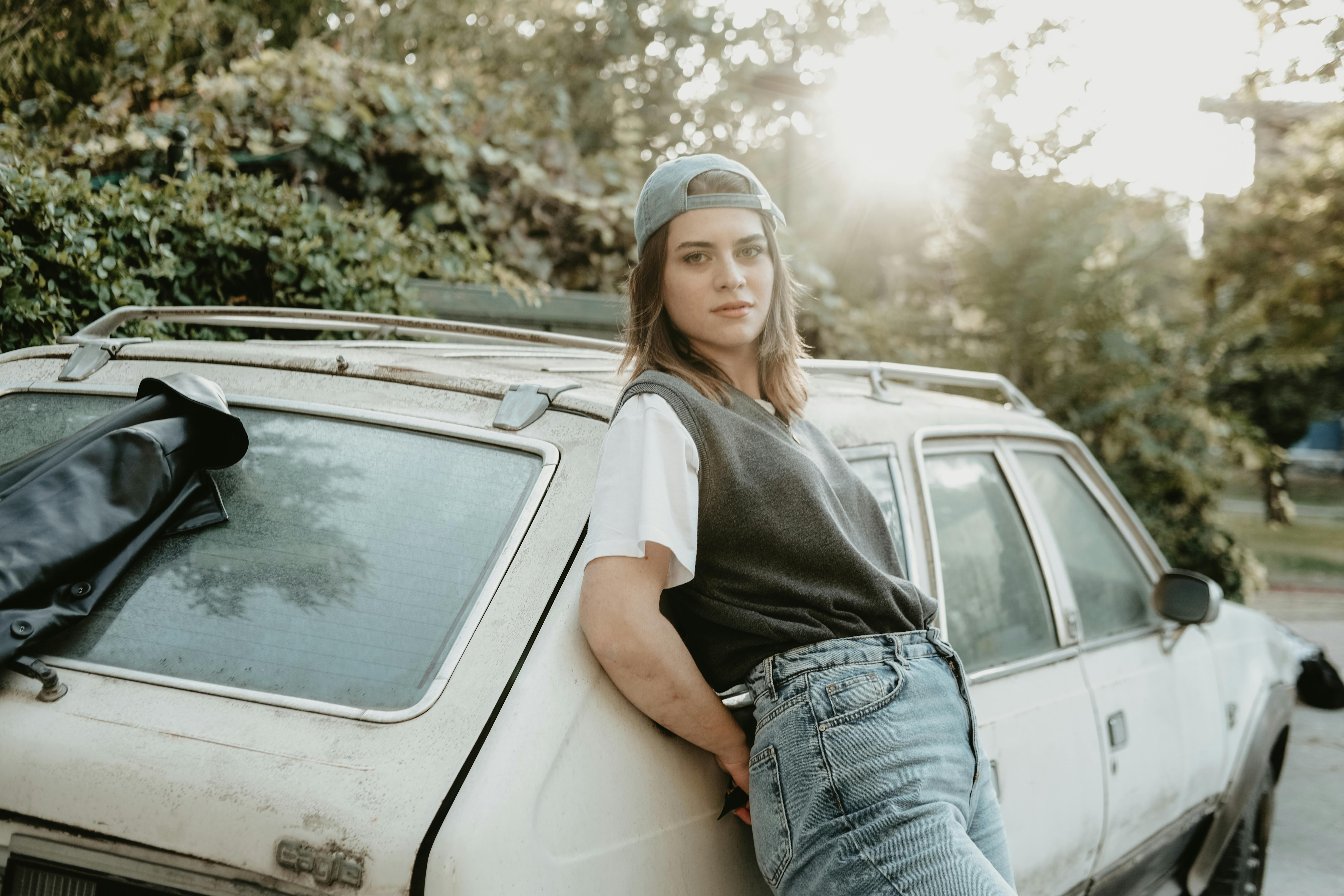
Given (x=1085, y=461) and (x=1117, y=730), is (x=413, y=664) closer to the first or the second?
(x=1117, y=730)

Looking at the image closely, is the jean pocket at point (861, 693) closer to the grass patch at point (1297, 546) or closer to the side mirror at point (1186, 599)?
the side mirror at point (1186, 599)

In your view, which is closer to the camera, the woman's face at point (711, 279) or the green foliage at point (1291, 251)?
the woman's face at point (711, 279)

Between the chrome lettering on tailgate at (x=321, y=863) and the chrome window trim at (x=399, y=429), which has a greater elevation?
the chrome window trim at (x=399, y=429)

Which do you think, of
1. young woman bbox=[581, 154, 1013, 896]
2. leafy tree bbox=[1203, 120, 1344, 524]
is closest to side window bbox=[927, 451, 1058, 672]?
young woman bbox=[581, 154, 1013, 896]

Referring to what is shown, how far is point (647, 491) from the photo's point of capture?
63.8 inches

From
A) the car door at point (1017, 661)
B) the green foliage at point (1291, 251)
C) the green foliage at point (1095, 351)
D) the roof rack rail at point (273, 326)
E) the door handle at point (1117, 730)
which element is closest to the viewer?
the roof rack rail at point (273, 326)

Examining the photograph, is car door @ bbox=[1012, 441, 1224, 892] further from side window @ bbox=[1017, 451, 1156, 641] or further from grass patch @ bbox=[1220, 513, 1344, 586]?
grass patch @ bbox=[1220, 513, 1344, 586]

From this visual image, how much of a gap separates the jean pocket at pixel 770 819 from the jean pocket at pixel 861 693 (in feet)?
0.39

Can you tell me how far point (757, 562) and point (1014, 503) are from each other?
1422 mm

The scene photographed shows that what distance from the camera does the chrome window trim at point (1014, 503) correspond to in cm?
250

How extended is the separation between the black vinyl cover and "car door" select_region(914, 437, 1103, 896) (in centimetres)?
156

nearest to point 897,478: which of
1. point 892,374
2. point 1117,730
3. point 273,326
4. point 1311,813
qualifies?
point 892,374

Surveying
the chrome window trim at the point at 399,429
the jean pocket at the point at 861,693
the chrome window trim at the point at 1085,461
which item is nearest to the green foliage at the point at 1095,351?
the chrome window trim at the point at 1085,461

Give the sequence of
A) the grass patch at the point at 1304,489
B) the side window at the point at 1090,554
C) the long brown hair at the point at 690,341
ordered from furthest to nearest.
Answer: the grass patch at the point at 1304,489
the side window at the point at 1090,554
the long brown hair at the point at 690,341
